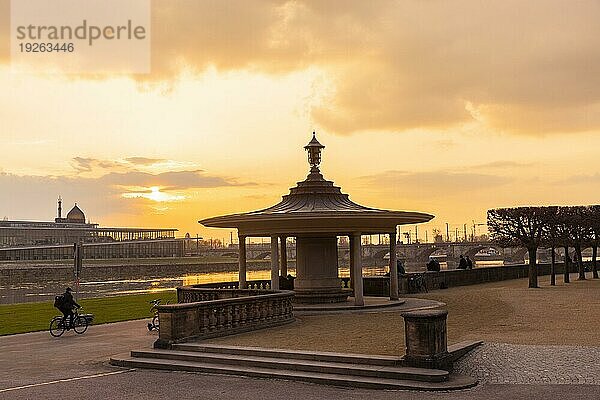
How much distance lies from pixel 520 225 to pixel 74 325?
2484cm

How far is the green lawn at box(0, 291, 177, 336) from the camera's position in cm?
2469

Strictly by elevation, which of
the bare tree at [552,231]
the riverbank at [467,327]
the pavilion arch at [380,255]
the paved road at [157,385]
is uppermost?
the bare tree at [552,231]

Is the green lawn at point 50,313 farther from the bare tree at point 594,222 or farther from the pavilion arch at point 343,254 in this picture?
the pavilion arch at point 343,254

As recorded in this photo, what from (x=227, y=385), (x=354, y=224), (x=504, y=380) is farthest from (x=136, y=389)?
(x=354, y=224)

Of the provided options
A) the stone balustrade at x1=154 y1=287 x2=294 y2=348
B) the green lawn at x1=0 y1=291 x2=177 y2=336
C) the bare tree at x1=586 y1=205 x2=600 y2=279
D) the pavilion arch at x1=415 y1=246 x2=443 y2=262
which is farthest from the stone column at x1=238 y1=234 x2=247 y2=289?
the pavilion arch at x1=415 y1=246 x2=443 y2=262

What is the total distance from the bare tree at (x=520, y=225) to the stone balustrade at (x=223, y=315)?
67.5ft

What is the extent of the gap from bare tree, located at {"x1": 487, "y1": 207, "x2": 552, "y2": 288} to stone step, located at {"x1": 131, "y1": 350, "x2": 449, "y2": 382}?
25.8 metres

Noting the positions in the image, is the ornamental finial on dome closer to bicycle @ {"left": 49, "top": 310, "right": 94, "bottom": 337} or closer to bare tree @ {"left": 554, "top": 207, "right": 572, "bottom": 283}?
bicycle @ {"left": 49, "top": 310, "right": 94, "bottom": 337}

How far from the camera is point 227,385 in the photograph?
44.0 feet

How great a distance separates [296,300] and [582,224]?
23.8m

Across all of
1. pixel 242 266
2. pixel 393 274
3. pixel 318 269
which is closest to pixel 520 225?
pixel 393 274

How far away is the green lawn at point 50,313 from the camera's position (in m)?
24.7

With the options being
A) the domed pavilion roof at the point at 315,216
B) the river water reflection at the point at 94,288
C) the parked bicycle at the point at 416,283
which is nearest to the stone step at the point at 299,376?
A: the domed pavilion roof at the point at 315,216

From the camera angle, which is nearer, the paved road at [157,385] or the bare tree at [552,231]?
the paved road at [157,385]
